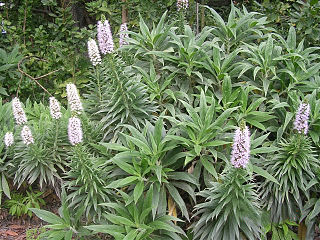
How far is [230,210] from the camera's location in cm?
313

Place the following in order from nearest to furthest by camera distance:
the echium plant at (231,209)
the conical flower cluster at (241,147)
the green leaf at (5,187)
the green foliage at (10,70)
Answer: the conical flower cluster at (241,147) → the echium plant at (231,209) → the green leaf at (5,187) → the green foliage at (10,70)

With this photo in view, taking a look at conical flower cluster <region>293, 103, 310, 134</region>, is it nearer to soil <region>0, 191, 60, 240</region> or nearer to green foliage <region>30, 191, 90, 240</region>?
green foliage <region>30, 191, 90, 240</region>

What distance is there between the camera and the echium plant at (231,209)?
2924mm

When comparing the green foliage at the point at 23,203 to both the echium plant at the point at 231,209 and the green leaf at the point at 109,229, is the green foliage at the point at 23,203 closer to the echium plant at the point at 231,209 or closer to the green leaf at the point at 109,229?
the green leaf at the point at 109,229

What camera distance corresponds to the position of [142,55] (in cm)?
438

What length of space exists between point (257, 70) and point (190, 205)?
1.59 m

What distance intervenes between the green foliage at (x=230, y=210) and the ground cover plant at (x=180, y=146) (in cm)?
1

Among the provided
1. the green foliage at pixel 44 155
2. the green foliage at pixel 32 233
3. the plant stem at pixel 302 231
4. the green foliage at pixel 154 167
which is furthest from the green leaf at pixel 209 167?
the green foliage at pixel 32 233

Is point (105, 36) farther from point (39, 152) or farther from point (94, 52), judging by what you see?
point (39, 152)

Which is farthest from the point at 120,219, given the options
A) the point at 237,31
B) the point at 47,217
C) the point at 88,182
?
the point at 237,31

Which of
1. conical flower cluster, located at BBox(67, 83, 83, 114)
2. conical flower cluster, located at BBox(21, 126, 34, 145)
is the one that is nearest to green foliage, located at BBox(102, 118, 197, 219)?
conical flower cluster, located at BBox(67, 83, 83, 114)

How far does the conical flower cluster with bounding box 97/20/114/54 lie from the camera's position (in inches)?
130

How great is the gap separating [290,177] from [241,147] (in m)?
1.00

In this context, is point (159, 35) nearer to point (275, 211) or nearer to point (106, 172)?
point (106, 172)
